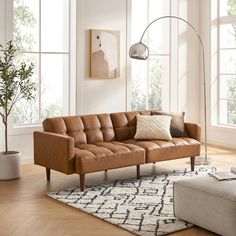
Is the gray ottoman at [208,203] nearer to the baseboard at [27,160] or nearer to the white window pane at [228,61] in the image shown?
the baseboard at [27,160]

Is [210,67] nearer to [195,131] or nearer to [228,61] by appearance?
[228,61]

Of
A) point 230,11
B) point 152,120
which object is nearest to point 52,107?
point 152,120

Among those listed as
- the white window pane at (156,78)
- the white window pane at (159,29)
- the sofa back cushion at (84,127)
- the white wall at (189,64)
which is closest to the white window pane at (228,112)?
the white wall at (189,64)

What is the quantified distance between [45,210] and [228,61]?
5240 millimetres

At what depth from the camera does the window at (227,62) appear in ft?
30.4

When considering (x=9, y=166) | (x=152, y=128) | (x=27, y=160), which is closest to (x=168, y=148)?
(x=152, y=128)

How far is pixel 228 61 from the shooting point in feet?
30.8

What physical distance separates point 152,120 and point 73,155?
4.99 feet

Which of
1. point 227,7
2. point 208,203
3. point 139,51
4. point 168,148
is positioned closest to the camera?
point 208,203

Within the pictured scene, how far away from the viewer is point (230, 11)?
9.27 meters

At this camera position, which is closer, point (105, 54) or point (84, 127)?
point (84, 127)

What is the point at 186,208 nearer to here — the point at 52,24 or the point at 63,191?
the point at 63,191

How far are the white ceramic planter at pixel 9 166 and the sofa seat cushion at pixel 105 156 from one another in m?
0.85

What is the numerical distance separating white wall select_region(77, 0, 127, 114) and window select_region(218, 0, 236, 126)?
6.25ft
